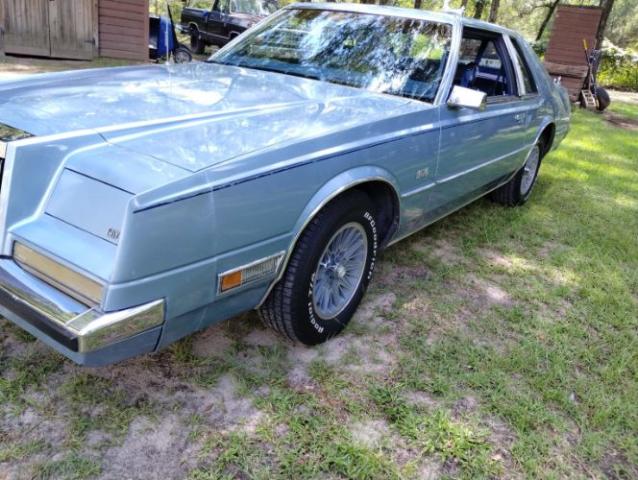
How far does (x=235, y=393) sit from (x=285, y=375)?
250 millimetres

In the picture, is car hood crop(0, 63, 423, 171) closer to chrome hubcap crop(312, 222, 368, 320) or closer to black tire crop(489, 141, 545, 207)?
chrome hubcap crop(312, 222, 368, 320)

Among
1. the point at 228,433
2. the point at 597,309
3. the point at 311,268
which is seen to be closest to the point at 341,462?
the point at 228,433

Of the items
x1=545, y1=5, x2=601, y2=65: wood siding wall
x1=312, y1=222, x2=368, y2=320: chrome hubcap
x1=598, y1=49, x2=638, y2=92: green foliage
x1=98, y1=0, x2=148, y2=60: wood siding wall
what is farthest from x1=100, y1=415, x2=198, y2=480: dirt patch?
x1=598, y1=49, x2=638, y2=92: green foliage

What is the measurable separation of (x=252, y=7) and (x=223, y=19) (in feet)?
2.99

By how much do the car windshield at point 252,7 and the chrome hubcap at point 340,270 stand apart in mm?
13425

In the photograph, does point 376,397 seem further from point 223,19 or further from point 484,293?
point 223,19

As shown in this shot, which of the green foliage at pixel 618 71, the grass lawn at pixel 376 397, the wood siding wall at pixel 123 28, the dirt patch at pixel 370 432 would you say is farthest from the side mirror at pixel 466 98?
the green foliage at pixel 618 71

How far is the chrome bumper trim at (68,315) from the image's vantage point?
1.68m

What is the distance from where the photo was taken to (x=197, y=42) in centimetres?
1590

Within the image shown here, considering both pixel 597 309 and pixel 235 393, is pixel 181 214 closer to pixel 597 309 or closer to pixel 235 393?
pixel 235 393

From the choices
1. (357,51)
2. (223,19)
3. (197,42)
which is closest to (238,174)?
(357,51)

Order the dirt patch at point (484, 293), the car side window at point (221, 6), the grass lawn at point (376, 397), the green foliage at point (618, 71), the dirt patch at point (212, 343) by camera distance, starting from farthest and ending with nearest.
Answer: the green foliage at point (618, 71), the car side window at point (221, 6), the dirt patch at point (484, 293), the dirt patch at point (212, 343), the grass lawn at point (376, 397)

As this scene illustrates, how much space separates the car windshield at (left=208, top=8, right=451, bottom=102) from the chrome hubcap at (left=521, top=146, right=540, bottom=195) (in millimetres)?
2034

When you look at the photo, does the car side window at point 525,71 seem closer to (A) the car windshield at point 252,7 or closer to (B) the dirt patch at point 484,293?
(B) the dirt patch at point 484,293
